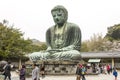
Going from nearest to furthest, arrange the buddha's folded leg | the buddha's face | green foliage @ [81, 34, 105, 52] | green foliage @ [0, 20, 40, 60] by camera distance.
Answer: the buddha's folded leg → the buddha's face → green foliage @ [0, 20, 40, 60] → green foliage @ [81, 34, 105, 52]

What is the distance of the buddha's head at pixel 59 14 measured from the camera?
23453mm

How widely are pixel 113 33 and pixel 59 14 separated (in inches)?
2158

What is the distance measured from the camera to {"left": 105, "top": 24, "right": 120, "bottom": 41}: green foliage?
7581 centimetres

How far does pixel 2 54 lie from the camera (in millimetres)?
39531

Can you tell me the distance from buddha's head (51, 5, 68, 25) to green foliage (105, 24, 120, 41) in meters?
52.4

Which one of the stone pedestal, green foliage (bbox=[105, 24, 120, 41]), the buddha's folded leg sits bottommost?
the stone pedestal

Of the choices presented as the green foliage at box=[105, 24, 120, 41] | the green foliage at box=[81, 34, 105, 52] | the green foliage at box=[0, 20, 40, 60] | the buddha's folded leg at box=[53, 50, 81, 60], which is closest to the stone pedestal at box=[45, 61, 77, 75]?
the buddha's folded leg at box=[53, 50, 81, 60]

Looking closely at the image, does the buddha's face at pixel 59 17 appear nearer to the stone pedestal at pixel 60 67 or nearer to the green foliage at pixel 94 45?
the stone pedestal at pixel 60 67

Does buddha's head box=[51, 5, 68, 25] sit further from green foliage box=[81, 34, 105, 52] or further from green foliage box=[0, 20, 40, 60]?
green foliage box=[81, 34, 105, 52]

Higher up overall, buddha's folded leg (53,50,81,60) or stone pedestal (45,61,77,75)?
buddha's folded leg (53,50,81,60)

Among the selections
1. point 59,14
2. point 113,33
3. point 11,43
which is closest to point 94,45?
point 113,33

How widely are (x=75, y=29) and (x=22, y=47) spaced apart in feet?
65.9

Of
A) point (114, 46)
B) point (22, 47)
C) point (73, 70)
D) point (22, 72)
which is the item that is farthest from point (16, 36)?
point (114, 46)

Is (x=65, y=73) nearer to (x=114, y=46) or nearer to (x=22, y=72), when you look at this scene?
(x=22, y=72)
